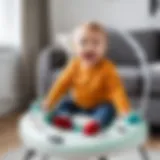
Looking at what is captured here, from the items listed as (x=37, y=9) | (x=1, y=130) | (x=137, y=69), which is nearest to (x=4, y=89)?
(x=1, y=130)

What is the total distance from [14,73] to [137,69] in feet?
3.24

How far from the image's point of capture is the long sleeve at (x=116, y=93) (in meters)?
1.71

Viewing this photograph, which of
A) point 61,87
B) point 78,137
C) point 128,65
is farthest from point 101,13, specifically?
point 78,137

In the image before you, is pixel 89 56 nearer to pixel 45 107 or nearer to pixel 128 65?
pixel 45 107

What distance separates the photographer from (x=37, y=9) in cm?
354

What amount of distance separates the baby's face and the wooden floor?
1.01 meters

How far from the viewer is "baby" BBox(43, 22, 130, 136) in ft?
5.57

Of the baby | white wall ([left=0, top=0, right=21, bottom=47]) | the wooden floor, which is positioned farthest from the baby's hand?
white wall ([left=0, top=0, right=21, bottom=47])

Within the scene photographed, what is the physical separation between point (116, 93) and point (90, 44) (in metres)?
0.23

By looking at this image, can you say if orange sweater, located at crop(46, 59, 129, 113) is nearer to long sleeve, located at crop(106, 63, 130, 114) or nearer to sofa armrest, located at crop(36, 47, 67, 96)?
long sleeve, located at crop(106, 63, 130, 114)

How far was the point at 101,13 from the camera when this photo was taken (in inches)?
139

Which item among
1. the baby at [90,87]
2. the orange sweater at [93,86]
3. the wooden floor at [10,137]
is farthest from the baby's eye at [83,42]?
the wooden floor at [10,137]

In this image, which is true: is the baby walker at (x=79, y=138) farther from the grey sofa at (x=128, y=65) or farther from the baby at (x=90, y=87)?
the grey sofa at (x=128, y=65)

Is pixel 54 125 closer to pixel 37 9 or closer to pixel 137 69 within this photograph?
pixel 137 69
